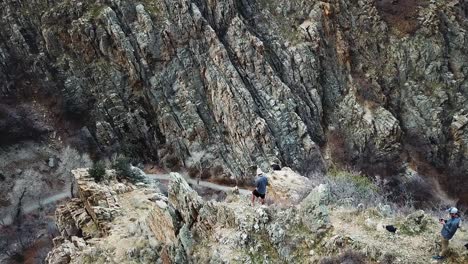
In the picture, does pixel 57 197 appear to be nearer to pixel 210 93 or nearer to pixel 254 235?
pixel 210 93

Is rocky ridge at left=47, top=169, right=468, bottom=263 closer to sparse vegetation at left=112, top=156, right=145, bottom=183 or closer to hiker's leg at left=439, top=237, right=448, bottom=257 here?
hiker's leg at left=439, top=237, right=448, bottom=257

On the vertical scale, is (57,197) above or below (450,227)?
below

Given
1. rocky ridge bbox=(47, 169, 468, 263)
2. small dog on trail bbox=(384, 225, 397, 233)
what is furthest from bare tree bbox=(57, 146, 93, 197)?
small dog on trail bbox=(384, 225, 397, 233)

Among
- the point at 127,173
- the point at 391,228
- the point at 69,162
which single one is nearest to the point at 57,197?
the point at 69,162

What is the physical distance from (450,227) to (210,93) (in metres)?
47.6

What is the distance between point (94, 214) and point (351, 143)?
42321mm

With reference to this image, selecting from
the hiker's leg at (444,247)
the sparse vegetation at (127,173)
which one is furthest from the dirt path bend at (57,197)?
the hiker's leg at (444,247)

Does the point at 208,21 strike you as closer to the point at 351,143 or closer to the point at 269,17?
the point at 269,17

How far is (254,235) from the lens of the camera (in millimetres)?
21594

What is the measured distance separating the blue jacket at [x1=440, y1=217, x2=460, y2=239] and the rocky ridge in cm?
111

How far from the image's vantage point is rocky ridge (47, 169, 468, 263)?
20.1 meters

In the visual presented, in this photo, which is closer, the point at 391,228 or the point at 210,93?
the point at 391,228

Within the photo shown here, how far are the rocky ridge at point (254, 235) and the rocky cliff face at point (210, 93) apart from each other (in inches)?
1337

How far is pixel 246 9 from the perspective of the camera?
67.8 metres
